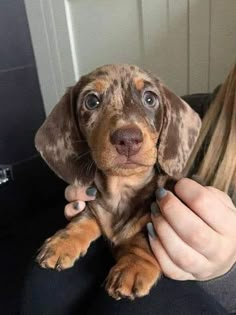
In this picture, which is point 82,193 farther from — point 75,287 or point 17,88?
point 17,88

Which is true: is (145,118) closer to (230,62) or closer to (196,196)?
(196,196)

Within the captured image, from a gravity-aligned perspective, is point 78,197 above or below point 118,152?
below

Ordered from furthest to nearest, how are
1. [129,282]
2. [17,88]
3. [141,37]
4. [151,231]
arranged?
[17,88]
[141,37]
[151,231]
[129,282]

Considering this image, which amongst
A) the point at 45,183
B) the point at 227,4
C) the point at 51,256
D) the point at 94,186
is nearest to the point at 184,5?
the point at 227,4

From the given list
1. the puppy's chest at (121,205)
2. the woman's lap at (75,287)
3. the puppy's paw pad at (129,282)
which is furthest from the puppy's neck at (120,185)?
the puppy's paw pad at (129,282)

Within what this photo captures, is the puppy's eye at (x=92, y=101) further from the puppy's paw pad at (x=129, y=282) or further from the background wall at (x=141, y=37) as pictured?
the background wall at (x=141, y=37)

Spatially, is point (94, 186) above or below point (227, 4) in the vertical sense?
below

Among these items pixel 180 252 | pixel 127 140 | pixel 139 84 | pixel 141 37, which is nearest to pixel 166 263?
pixel 180 252
